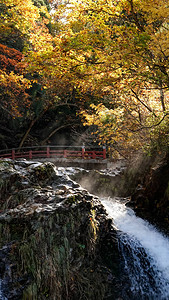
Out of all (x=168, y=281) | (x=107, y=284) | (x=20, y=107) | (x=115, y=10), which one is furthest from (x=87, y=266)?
(x=20, y=107)

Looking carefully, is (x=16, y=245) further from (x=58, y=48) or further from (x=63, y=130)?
(x=63, y=130)

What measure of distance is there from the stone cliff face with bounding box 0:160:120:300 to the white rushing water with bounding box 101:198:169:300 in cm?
40

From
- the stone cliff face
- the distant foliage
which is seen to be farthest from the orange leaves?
the stone cliff face

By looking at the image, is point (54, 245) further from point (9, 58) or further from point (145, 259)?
point (9, 58)

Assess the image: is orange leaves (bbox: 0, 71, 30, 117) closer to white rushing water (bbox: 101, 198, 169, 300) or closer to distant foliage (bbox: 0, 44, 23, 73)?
distant foliage (bbox: 0, 44, 23, 73)

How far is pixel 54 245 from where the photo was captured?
5207 mm

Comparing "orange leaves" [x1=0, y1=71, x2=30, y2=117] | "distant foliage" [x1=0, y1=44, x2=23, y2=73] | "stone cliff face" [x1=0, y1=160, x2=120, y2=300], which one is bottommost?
"stone cliff face" [x1=0, y1=160, x2=120, y2=300]

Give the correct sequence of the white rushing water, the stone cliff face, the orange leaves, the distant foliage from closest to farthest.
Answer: the stone cliff face → the white rushing water → the distant foliage → the orange leaves

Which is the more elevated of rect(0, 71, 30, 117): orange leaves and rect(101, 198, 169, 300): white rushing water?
rect(0, 71, 30, 117): orange leaves

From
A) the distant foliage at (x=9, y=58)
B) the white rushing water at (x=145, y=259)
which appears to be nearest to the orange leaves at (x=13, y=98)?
the distant foliage at (x=9, y=58)

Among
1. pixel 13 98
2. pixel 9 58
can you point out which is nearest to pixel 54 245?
pixel 13 98

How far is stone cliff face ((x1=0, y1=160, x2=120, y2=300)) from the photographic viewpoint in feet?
16.0

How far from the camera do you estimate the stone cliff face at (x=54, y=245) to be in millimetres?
4871

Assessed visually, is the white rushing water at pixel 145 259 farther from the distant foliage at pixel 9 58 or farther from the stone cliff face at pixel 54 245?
the distant foliage at pixel 9 58
